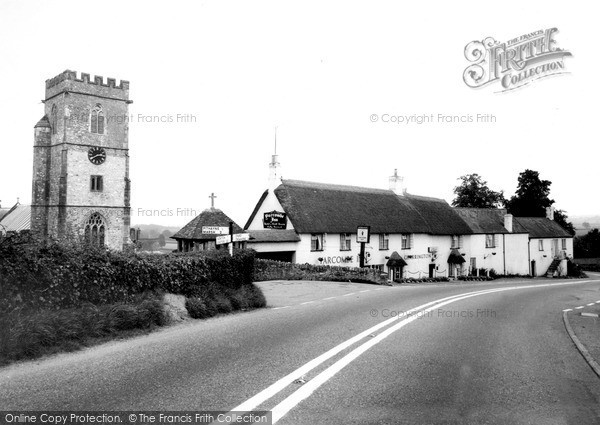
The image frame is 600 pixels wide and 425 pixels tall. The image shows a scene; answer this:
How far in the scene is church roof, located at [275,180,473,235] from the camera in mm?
39562

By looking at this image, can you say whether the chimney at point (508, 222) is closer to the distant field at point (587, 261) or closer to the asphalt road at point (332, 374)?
the distant field at point (587, 261)

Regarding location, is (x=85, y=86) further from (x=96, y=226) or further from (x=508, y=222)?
(x=508, y=222)

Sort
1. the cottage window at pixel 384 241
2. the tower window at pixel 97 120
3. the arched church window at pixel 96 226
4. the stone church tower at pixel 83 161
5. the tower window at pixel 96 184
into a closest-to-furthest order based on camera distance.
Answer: the cottage window at pixel 384 241 → the stone church tower at pixel 83 161 → the arched church window at pixel 96 226 → the tower window at pixel 96 184 → the tower window at pixel 97 120

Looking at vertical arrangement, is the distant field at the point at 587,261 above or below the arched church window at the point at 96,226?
below

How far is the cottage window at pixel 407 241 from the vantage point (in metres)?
45.6

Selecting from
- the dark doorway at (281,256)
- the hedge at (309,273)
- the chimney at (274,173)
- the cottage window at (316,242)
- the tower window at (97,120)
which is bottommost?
the hedge at (309,273)

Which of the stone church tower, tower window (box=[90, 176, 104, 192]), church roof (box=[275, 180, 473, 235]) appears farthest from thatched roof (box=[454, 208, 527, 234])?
tower window (box=[90, 176, 104, 192])

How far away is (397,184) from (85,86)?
3462cm

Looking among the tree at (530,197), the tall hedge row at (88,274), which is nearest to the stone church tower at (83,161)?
the tall hedge row at (88,274)

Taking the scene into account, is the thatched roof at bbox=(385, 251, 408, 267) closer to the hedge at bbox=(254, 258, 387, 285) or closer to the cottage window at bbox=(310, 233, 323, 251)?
the cottage window at bbox=(310, 233, 323, 251)

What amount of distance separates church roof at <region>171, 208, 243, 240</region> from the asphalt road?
24.1 metres

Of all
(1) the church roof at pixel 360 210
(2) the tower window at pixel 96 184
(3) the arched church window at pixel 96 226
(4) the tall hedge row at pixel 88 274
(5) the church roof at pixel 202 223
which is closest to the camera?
(4) the tall hedge row at pixel 88 274

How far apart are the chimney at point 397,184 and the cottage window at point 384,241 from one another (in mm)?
8547

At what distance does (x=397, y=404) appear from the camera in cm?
601
